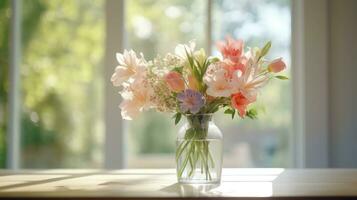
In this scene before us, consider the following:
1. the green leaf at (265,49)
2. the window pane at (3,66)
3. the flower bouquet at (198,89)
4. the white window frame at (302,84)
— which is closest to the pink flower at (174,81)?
the flower bouquet at (198,89)

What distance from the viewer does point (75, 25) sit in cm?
237

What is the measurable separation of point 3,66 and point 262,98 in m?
1.17

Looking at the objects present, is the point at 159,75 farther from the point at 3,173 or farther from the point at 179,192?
the point at 3,173

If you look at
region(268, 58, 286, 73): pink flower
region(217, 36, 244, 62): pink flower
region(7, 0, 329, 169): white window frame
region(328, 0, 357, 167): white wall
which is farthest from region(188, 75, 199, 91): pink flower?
region(328, 0, 357, 167): white wall

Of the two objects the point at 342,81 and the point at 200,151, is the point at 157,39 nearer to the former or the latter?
the point at 342,81

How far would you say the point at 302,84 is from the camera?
2.22 meters

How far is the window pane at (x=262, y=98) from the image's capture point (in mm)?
2295

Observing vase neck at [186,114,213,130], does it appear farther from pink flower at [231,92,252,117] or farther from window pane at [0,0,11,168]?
window pane at [0,0,11,168]

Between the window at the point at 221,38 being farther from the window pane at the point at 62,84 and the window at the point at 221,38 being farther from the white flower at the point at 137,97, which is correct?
the white flower at the point at 137,97

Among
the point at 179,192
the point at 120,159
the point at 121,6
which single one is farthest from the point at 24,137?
the point at 179,192

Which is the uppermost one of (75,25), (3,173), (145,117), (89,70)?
(75,25)

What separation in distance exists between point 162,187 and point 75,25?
1.12 metres

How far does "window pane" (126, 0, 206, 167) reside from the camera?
236 centimetres

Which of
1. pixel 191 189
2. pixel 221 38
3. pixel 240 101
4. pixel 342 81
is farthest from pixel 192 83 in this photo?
pixel 342 81
